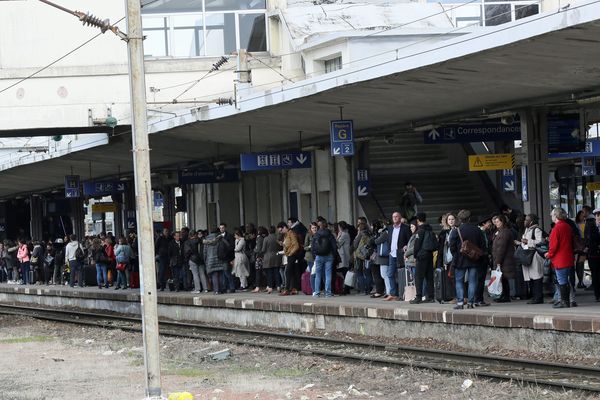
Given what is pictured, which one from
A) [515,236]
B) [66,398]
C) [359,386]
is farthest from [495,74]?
[66,398]

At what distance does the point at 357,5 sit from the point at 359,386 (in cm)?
2516

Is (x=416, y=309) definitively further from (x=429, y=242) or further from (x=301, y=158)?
(x=301, y=158)

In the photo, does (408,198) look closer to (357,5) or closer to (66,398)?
(357,5)

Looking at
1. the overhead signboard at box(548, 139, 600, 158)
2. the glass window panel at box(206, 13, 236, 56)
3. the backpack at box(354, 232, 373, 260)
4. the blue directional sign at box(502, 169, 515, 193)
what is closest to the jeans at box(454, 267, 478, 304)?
the backpack at box(354, 232, 373, 260)

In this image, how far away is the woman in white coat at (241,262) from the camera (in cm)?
2811

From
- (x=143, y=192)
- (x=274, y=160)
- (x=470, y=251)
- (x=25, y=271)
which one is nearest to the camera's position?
(x=143, y=192)

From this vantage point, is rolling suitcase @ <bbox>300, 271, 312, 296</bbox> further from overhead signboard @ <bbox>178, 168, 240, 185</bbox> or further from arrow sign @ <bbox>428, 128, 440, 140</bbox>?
overhead signboard @ <bbox>178, 168, 240, 185</bbox>

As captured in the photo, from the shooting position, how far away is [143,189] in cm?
1188

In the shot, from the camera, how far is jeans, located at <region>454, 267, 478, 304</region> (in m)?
19.6

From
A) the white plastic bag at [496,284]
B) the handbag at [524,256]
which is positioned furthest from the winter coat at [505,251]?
the white plastic bag at [496,284]

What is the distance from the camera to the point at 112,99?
30.9 m

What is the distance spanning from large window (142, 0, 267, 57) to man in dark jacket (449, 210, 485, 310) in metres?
14.4

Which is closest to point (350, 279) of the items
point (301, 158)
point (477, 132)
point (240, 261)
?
point (477, 132)

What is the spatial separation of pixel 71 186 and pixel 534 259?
84.1ft
